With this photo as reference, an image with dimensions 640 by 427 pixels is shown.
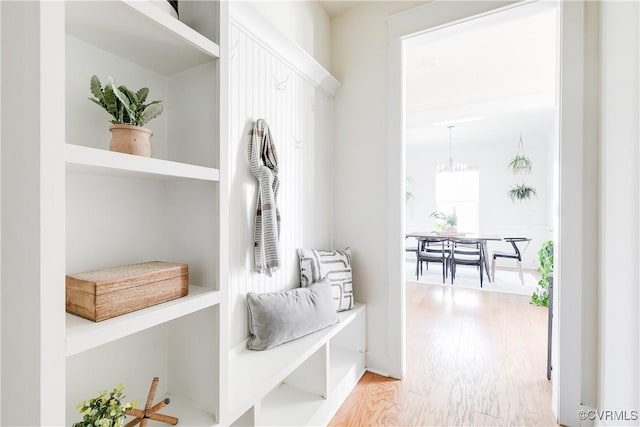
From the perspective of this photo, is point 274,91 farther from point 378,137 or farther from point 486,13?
point 486,13

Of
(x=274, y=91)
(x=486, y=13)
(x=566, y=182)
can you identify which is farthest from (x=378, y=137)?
(x=566, y=182)

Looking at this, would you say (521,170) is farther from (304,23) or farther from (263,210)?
(263,210)

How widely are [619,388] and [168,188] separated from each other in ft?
6.80

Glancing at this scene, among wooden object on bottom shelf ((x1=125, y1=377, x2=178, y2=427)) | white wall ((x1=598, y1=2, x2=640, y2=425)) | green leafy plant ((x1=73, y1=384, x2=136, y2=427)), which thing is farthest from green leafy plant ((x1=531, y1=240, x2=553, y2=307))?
green leafy plant ((x1=73, y1=384, x2=136, y2=427))

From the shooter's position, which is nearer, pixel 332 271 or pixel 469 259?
pixel 332 271

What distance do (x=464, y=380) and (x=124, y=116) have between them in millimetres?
2345

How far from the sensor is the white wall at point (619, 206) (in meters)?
1.17

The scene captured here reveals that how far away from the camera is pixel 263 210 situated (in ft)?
5.01

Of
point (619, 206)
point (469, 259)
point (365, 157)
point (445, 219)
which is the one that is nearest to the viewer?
point (619, 206)

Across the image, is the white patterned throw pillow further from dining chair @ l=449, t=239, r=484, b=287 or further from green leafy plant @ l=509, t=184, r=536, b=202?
green leafy plant @ l=509, t=184, r=536, b=202

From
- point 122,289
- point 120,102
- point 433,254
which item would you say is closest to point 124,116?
point 120,102

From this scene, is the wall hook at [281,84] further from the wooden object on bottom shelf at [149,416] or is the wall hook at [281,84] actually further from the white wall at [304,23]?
the wooden object on bottom shelf at [149,416]

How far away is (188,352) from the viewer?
1029 millimetres

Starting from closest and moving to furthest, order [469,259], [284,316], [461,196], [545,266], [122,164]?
[122,164] < [284,316] < [545,266] < [469,259] < [461,196]
